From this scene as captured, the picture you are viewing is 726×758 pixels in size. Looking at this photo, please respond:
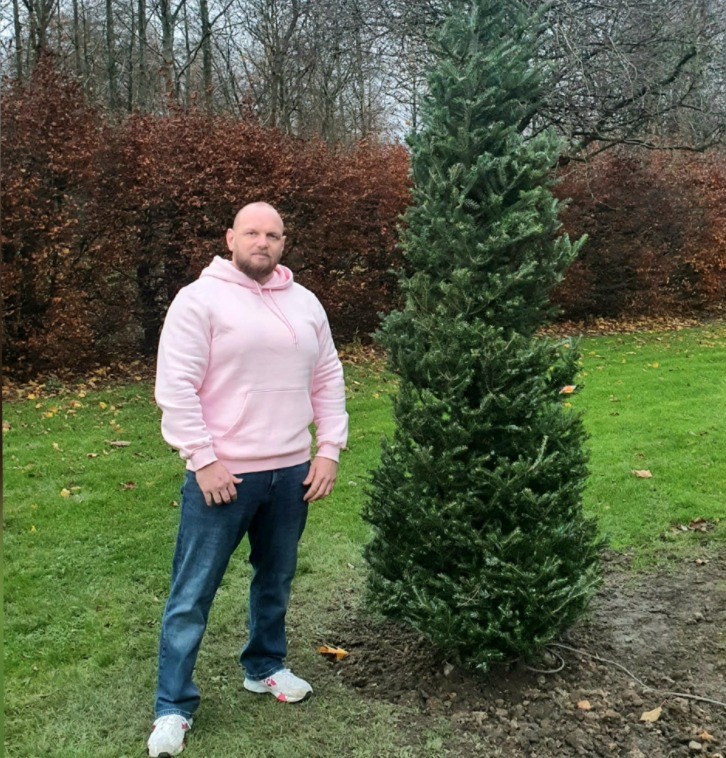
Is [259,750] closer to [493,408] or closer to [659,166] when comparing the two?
[493,408]

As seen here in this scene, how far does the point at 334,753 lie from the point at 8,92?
31.2ft

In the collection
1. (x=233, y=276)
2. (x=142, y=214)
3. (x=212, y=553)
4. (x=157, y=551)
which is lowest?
(x=157, y=551)

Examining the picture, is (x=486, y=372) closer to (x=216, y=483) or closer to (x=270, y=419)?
(x=270, y=419)

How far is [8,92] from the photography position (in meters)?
9.80

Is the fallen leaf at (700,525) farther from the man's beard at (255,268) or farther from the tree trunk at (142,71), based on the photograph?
the tree trunk at (142,71)

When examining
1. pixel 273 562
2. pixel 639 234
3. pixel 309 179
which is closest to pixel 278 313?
pixel 273 562

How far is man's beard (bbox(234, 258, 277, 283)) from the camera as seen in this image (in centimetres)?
289

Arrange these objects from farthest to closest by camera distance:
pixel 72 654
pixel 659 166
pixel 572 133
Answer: pixel 659 166 < pixel 572 133 < pixel 72 654

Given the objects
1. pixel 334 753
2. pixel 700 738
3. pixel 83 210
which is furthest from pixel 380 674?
pixel 83 210

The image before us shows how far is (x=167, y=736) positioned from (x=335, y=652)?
3.15ft

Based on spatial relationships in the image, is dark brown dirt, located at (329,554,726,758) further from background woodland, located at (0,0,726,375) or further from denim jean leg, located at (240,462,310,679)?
background woodland, located at (0,0,726,375)

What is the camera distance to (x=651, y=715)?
312cm

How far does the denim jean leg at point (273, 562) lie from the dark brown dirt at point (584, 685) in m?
0.41

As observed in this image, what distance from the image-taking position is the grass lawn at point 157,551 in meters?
3.15
